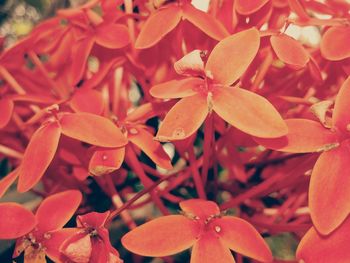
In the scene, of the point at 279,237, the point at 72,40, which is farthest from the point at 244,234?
the point at 279,237

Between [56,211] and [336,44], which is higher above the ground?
→ [336,44]

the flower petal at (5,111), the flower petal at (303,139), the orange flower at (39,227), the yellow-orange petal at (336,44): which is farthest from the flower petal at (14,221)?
the yellow-orange petal at (336,44)

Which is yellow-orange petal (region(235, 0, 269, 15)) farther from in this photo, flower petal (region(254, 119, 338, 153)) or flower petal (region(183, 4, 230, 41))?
flower petal (region(254, 119, 338, 153))

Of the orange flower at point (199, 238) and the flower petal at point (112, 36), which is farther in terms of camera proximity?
the flower petal at point (112, 36)

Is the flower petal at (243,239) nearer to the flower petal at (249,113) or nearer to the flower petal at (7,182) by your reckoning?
the flower petal at (249,113)

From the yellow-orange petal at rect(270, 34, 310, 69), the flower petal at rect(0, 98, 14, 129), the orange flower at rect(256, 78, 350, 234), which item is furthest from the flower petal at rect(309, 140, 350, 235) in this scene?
the flower petal at rect(0, 98, 14, 129)

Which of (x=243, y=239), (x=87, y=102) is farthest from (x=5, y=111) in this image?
(x=243, y=239)

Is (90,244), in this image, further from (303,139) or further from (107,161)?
(303,139)
